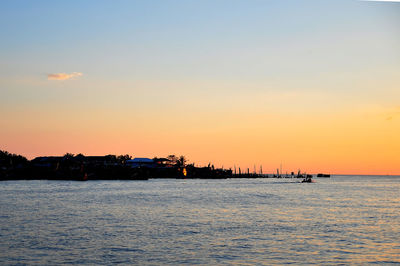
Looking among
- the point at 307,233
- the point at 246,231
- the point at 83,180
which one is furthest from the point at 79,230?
the point at 83,180

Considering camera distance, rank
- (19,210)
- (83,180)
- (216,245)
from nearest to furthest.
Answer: (216,245)
(19,210)
(83,180)

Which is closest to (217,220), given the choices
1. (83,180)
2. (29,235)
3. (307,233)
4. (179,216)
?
(179,216)

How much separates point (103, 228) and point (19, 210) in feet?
52.1

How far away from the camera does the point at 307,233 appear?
91.2ft

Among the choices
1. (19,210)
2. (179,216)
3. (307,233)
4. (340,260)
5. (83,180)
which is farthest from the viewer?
(83,180)

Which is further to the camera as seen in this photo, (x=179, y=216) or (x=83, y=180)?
(x=83, y=180)

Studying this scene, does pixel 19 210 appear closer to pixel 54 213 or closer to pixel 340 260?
pixel 54 213

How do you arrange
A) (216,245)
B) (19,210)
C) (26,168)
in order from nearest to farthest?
(216,245)
(19,210)
(26,168)

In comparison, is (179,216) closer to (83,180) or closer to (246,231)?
(246,231)

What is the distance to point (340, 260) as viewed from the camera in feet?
64.8

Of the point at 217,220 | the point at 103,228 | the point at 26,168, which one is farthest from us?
the point at 26,168

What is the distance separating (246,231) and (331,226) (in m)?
7.27

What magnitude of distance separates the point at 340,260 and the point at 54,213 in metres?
27.5

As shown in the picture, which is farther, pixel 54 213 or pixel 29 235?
pixel 54 213
